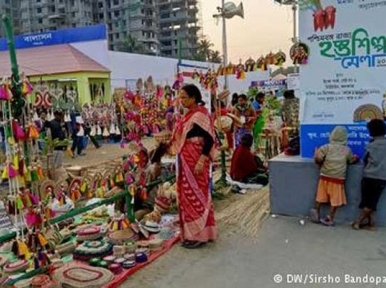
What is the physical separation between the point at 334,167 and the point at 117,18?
6544 cm

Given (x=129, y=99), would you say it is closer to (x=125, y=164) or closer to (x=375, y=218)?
(x=125, y=164)

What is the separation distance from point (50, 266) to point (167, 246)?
3.65 feet

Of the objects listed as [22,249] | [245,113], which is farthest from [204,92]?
[22,249]

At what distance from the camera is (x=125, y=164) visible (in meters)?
4.54

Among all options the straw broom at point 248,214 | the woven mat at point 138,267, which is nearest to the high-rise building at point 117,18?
the straw broom at point 248,214

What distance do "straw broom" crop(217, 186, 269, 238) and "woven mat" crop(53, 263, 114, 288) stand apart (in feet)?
5.16

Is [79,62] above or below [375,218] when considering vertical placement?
above

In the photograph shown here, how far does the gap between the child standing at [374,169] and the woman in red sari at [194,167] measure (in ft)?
5.10

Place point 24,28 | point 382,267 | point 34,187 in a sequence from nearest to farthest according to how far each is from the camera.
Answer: point 34,187, point 382,267, point 24,28

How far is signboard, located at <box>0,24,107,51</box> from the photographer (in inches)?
639

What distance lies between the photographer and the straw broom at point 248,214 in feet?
14.9

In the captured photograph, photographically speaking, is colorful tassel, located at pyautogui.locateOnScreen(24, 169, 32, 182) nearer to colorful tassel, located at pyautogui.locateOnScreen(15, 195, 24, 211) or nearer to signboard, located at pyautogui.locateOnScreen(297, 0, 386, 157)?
colorful tassel, located at pyautogui.locateOnScreen(15, 195, 24, 211)

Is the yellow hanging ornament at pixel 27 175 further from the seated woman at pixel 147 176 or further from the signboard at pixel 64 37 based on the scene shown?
the signboard at pixel 64 37

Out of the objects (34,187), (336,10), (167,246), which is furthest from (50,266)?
(336,10)
